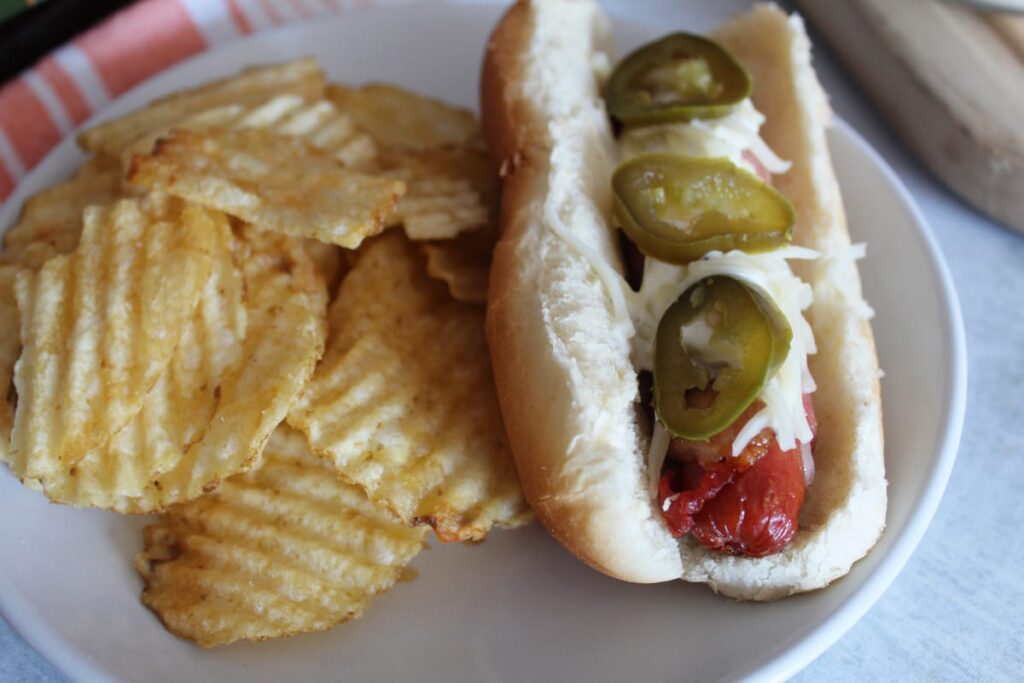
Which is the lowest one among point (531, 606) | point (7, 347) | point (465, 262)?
point (531, 606)

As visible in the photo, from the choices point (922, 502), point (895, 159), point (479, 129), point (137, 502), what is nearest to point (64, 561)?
point (137, 502)

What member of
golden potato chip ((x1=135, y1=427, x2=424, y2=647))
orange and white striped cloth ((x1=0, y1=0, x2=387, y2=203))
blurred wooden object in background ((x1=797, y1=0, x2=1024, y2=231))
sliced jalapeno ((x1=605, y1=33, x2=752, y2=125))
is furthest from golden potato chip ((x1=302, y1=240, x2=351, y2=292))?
blurred wooden object in background ((x1=797, y1=0, x2=1024, y2=231))

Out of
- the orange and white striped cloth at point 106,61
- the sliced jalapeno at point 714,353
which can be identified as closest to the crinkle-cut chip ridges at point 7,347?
the orange and white striped cloth at point 106,61

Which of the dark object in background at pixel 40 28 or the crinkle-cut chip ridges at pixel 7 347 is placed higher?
the dark object in background at pixel 40 28

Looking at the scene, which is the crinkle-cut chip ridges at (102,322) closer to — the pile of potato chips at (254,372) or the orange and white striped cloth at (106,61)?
the pile of potato chips at (254,372)

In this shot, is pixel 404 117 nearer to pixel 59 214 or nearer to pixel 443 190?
pixel 443 190

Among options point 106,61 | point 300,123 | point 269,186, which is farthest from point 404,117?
point 106,61

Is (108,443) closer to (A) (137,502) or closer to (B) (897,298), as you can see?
(A) (137,502)
